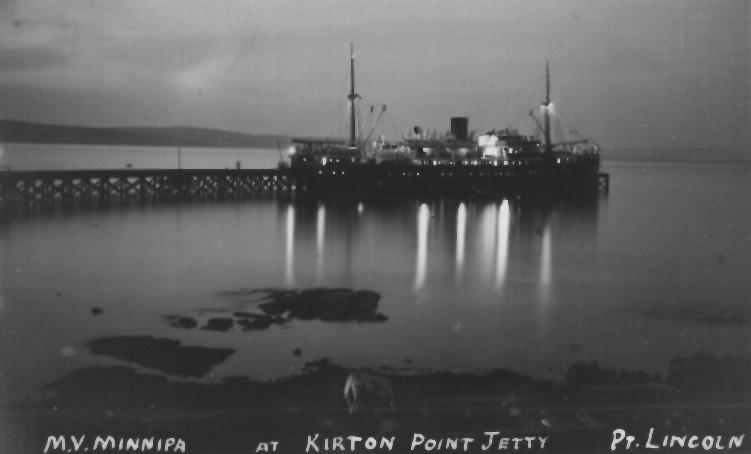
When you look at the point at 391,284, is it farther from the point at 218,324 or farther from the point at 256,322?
the point at 218,324

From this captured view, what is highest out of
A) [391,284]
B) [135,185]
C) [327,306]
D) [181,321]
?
[135,185]

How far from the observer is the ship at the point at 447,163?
48125 millimetres

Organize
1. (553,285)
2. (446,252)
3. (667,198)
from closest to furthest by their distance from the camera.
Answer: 1. (553,285)
2. (446,252)
3. (667,198)

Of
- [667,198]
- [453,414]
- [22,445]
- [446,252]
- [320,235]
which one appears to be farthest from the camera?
[667,198]

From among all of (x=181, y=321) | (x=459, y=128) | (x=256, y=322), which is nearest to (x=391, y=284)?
(x=256, y=322)

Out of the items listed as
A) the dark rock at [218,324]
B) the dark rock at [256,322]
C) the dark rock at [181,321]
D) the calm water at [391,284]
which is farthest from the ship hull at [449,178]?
the dark rock at [218,324]

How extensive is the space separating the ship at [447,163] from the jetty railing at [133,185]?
238cm

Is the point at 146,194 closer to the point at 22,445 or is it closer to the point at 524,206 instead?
the point at 524,206

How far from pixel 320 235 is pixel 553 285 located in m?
10.8

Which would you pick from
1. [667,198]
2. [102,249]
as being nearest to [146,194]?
[102,249]

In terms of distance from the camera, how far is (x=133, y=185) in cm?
3944

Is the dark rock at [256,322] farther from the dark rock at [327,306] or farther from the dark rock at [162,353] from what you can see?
the dark rock at [162,353]

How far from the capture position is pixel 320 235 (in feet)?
93.0

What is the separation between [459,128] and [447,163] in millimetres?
9452
